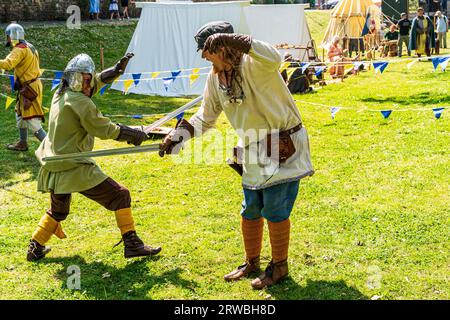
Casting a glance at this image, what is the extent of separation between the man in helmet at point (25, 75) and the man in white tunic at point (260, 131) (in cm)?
424

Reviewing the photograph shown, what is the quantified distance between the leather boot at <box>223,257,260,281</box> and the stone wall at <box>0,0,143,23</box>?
59.6 ft

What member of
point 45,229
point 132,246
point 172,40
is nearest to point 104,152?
point 132,246

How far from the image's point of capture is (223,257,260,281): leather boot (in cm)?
434

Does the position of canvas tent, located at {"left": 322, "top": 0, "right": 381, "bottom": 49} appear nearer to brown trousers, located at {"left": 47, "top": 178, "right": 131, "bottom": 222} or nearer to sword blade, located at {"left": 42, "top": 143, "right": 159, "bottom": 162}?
brown trousers, located at {"left": 47, "top": 178, "right": 131, "bottom": 222}

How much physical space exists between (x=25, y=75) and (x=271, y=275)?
5.07 metres

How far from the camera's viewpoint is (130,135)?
447 centimetres

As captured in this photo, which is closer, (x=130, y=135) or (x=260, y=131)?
(x=260, y=131)

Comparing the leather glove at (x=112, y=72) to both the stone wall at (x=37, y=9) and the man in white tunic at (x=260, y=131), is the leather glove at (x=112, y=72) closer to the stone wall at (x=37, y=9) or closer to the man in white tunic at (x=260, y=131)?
the man in white tunic at (x=260, y=131)

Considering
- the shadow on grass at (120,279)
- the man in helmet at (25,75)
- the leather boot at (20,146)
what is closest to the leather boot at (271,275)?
the shadow on grass at (120,279)

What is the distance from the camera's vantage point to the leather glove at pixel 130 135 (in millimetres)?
4453

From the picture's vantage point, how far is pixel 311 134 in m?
9.07

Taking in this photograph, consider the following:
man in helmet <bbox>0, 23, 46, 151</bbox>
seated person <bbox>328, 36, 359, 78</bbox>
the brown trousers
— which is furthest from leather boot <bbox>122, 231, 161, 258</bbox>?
seated person <bbox>328, 36, 359, 78</bbox>

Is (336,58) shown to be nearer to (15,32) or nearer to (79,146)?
(15,32)

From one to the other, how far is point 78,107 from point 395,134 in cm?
551
